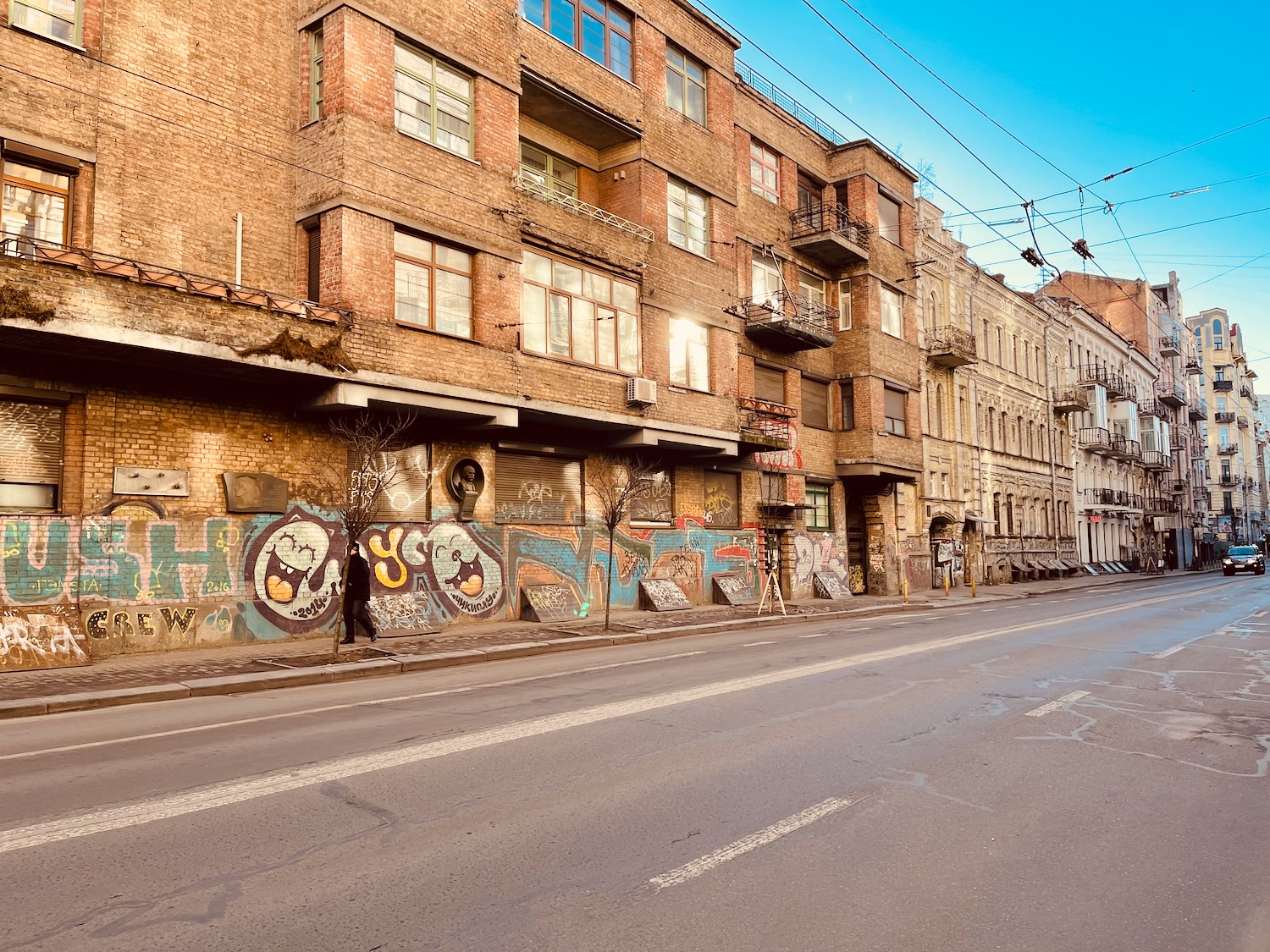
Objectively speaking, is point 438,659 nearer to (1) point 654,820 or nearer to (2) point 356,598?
(2) point 356,598

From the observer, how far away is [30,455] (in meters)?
13.2

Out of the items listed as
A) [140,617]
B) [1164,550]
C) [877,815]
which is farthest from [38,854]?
[1164,550]

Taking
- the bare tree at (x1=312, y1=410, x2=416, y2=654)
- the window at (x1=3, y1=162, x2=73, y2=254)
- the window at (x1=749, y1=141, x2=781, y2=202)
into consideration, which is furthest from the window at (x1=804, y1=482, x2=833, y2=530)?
the window at (x1=3, y1=162, x2=73, y2=254)

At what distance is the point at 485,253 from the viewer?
18.2 metres

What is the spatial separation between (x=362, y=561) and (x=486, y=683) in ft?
17.5

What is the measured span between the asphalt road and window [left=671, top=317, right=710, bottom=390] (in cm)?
1434

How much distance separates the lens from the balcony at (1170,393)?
6994cm

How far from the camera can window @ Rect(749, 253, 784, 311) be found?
2764 cm

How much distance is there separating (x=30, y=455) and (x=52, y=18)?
6695mm

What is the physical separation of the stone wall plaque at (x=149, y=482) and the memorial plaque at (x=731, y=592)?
47.9 feet

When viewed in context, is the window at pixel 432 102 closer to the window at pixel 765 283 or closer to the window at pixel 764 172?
the window at pixel 765 283

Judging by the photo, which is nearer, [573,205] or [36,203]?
[36,203]

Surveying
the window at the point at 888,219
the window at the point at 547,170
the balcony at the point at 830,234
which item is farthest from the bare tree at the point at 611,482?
the window at the point at 888,219

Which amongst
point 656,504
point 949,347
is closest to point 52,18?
point 656,504
